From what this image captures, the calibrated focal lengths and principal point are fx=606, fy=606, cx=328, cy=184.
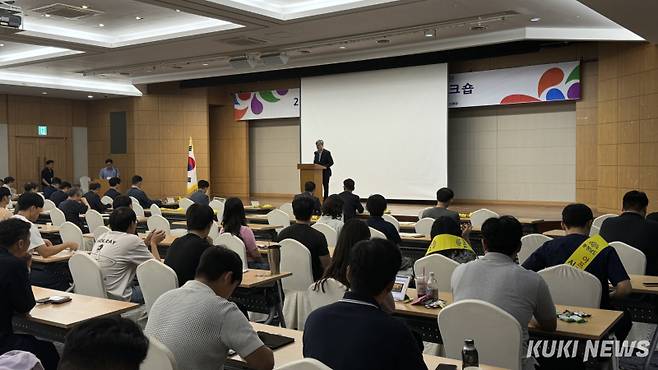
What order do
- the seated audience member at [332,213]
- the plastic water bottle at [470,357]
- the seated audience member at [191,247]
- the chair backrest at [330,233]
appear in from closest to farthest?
1. the plastic water bottle at [470,357]
2. the seated audience member at [191,247]
3. the chair backrest at [330,233]
4. the seated audience member at [332,213]

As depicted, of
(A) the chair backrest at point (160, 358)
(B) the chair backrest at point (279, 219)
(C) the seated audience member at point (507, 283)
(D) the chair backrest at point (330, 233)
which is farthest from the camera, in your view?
(B) the chair backrest at point (279, 219)

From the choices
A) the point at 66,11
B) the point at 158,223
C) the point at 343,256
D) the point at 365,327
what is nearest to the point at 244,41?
the point at 66,11

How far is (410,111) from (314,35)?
3.55 m

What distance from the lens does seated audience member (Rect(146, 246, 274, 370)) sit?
2520mm

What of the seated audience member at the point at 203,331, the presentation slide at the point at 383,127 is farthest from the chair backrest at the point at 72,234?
the presentation slide at the point at 383,127

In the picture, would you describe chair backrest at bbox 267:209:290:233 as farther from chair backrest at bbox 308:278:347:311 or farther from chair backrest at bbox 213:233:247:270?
chair backrest at bbox 308:278:347:311

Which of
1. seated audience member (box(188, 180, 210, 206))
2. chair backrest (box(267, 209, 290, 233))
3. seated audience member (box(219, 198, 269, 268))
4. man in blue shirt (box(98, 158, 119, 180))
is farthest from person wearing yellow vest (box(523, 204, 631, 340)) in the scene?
man in blue shirt (box(98, 158, 119, 180))

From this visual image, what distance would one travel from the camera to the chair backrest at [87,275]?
14.5 feet

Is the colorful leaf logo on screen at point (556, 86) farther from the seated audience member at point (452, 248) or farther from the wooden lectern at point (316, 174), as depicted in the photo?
the seated audience member at point (452, 248)

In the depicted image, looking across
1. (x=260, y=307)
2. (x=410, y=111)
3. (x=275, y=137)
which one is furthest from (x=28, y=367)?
(x=275, y=137)

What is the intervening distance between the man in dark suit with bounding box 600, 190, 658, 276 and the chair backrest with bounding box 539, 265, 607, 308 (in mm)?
1572

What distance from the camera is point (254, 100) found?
18.0 m

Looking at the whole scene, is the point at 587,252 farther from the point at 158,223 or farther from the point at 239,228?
the point at 158,223

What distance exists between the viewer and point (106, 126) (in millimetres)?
19172
